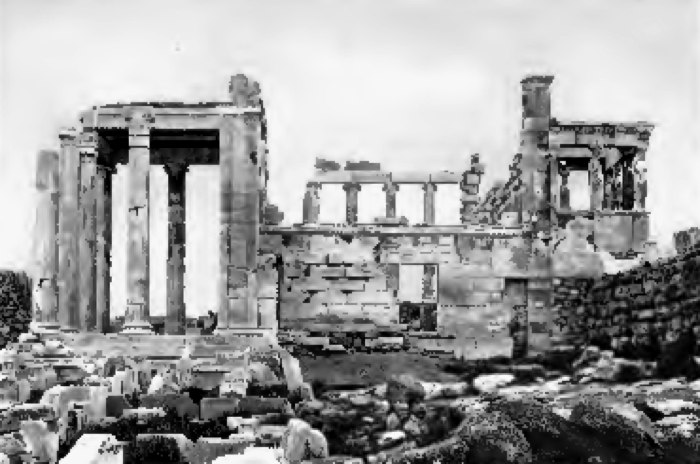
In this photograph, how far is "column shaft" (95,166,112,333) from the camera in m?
34.2

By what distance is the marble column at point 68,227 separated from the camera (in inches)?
1309

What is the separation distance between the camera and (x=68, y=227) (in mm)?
33469

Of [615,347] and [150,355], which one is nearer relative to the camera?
[615,347]

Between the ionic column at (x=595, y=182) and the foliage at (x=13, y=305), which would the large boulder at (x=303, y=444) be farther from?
the foliage at (x=13, y=305)

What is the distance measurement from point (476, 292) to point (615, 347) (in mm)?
7459

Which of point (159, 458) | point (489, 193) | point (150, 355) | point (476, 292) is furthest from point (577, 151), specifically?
point (159, 458)

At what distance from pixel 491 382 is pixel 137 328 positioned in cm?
878

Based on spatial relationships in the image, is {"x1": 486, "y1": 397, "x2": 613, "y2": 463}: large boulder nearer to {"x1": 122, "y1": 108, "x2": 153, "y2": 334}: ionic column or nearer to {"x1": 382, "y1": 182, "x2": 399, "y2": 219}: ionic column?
{"x1": 122, "y1": 108, "x2": 153, "y2": 334}: ionic column

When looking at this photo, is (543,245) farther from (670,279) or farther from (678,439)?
(678,439)

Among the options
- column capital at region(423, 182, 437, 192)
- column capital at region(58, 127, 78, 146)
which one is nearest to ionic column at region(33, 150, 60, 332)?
column capital at region(58, 127, 78, 146)

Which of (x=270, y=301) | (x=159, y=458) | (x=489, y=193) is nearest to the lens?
(x=159, y=458)

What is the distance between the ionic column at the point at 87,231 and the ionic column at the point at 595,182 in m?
12.9

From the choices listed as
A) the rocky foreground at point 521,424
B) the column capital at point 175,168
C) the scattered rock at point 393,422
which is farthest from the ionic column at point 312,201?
the scattered rock at point 393,422

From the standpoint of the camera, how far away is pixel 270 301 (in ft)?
109
